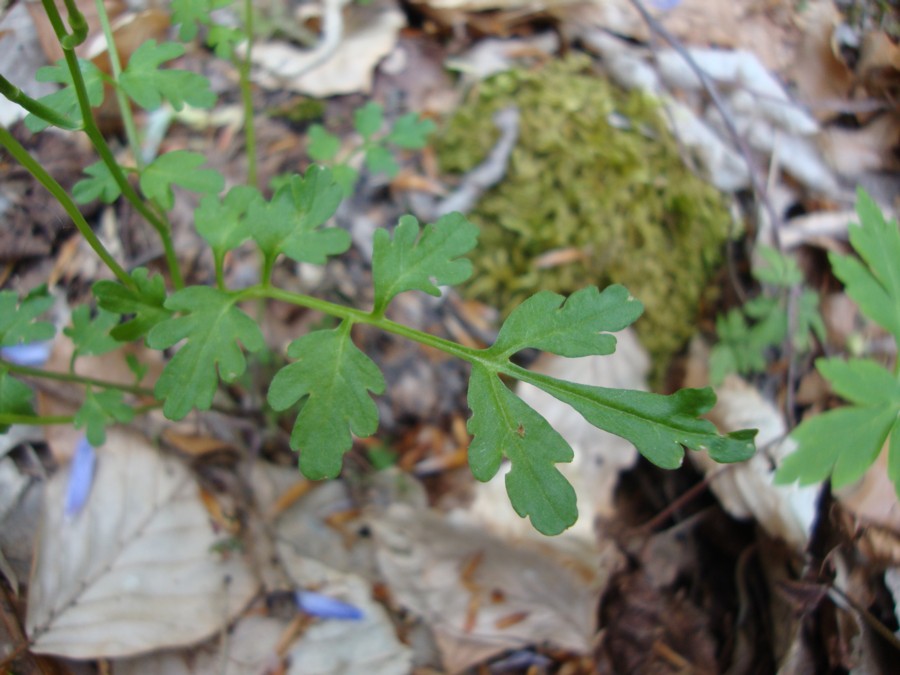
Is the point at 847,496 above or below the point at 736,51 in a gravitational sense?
below

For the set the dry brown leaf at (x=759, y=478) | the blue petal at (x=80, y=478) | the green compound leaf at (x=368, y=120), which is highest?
the green compound leaf at (x=368, y=120)

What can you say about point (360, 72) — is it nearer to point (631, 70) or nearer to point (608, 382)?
point (631, 70)

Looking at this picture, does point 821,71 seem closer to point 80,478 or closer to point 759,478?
point 759,478

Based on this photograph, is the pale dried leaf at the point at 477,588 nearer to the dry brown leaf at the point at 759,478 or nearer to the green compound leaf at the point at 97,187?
the dry brown leaf at the point at 759,478

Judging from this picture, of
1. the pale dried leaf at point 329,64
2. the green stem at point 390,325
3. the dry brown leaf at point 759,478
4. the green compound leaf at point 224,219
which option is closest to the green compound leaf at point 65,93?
the green compound leaf at point 224,219

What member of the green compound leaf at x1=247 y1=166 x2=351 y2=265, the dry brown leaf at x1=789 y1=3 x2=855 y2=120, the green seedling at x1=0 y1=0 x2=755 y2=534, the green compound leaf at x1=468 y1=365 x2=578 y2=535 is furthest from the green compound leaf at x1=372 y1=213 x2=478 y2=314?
the dry brown leaf at x1=789 y1=3 x2=855 y2=120

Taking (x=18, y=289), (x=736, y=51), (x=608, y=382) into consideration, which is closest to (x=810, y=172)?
(x=736, y=51)
